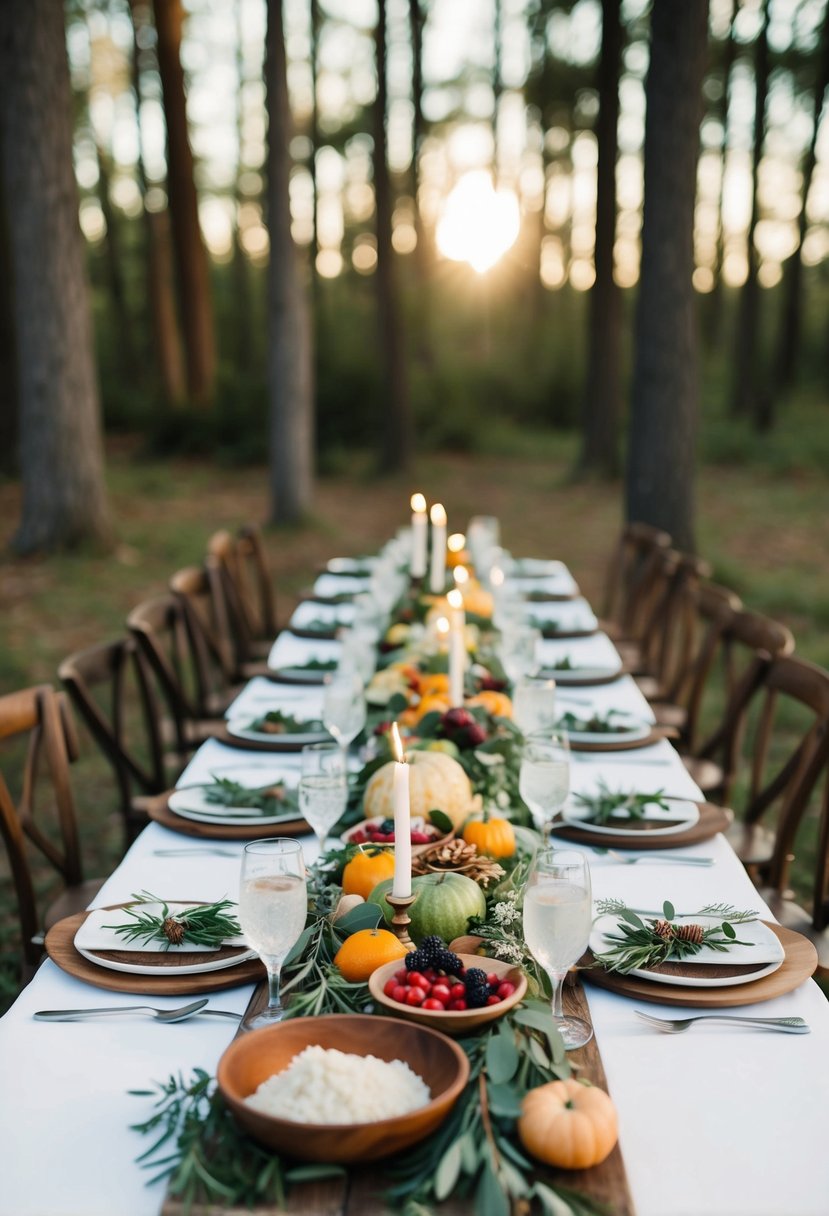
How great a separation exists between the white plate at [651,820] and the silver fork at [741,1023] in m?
0.66

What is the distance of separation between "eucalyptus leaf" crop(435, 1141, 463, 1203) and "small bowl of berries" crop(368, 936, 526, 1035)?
198mm

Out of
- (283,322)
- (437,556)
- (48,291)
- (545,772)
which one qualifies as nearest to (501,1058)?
(545,772)

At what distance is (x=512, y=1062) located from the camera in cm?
137

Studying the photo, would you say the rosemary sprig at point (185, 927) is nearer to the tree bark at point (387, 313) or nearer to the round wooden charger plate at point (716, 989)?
the round wooden charger plate at point (716, 989)

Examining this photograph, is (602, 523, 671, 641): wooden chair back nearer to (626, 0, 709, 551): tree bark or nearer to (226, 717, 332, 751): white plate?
(626, 0, 709, 551): tree bark

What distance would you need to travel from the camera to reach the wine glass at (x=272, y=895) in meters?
1.49

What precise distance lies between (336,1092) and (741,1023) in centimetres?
68

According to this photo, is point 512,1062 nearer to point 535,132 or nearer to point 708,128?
point 708,128

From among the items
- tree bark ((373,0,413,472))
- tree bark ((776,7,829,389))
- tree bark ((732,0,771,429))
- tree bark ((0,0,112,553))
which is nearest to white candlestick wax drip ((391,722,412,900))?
tree bark ((0,0,112,553))

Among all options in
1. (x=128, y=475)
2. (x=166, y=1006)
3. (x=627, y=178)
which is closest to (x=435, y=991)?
(x=166, y=1006)

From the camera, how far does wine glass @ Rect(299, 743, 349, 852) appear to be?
2.01 metres

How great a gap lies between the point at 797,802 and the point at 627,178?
21014mm

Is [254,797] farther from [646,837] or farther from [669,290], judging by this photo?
[669,290]

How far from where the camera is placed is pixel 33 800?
2.77m
